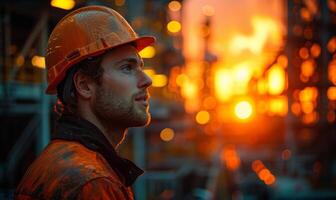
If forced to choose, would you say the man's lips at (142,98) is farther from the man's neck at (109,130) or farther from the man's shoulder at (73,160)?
the man's shoulder at (73,160)

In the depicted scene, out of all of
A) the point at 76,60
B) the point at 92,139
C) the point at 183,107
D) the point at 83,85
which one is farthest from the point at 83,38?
the point at 183,107

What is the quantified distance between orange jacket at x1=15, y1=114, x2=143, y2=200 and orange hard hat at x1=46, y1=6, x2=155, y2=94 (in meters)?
0.37

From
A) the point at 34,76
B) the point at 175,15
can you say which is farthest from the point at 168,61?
the point at 34,76

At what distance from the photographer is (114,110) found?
2.51 m

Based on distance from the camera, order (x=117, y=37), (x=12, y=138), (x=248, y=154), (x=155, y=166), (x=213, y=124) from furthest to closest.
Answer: (x=213, y=124) < (x=248, y=154) < (x=155, y=166) < (x=12, y=138) < (x=117, y=37)

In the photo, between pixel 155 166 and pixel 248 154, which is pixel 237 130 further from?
pixel 155 166

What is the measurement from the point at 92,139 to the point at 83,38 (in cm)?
60

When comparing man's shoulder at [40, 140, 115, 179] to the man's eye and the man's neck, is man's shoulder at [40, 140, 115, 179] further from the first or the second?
the man's eye

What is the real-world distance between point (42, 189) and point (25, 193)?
15cm

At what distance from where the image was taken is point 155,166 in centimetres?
2350

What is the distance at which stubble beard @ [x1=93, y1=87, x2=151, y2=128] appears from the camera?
2.51 m

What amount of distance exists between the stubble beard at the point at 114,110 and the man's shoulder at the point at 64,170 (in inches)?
11.7

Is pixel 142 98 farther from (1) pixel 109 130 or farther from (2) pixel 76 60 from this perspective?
(2) pixel 76 60

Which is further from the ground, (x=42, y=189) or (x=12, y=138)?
(x=42, y=189)
